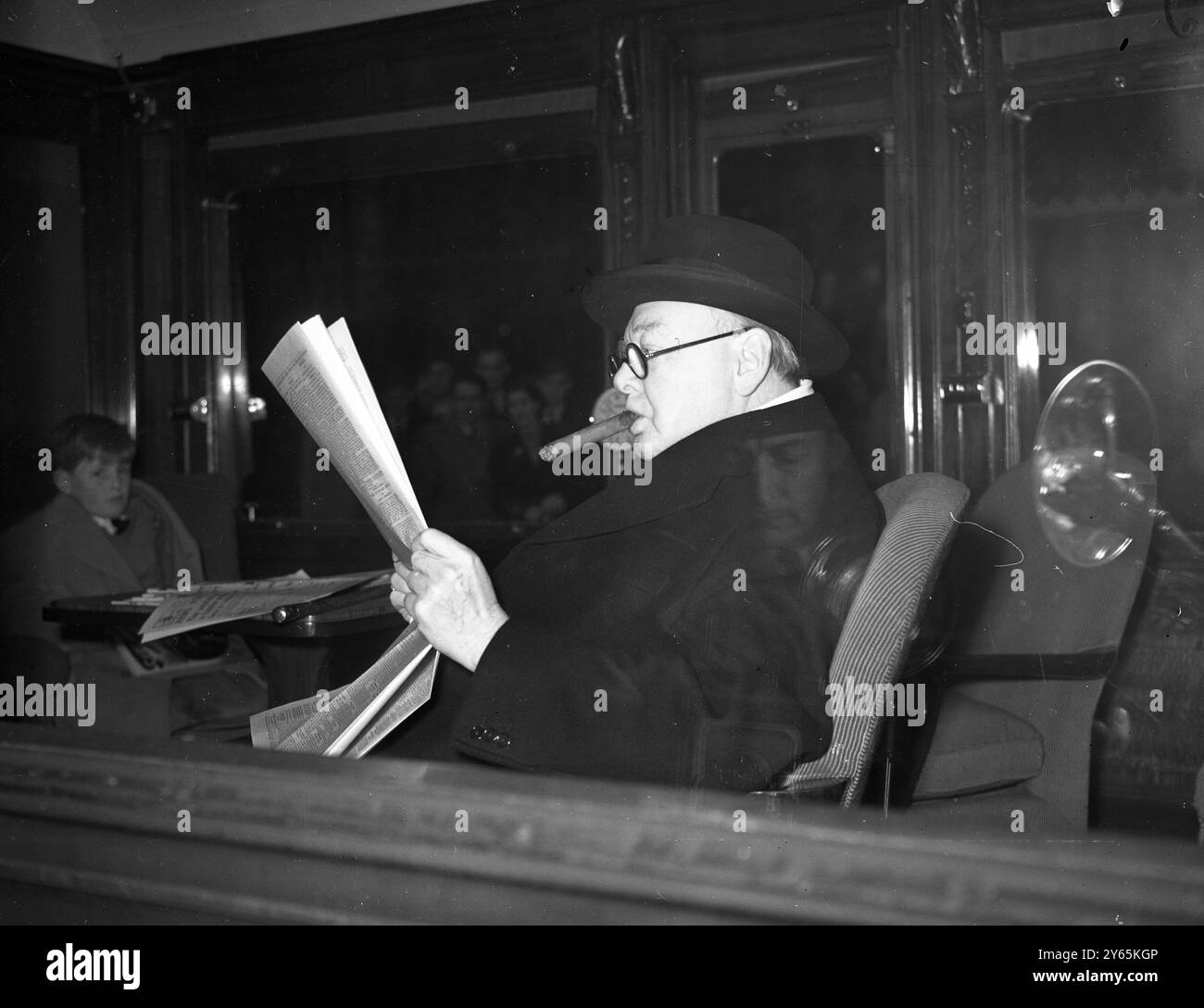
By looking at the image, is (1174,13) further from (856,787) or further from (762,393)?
(856,787)

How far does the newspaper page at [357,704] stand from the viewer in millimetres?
849

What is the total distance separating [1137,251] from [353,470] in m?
0.91

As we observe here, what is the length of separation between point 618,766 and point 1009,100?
1.40 m

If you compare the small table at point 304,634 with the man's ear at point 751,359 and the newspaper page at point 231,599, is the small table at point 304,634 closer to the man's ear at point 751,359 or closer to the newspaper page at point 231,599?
the newspaper page at point 231,599

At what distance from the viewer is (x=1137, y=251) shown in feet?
3.99

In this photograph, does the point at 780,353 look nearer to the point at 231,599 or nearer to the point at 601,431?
the point at 601,431

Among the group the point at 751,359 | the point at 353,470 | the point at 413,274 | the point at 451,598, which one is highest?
the point at 413,274

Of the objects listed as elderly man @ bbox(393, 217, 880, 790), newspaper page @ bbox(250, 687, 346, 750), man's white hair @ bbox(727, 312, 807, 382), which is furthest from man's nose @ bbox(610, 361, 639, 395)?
newspaper page @ bbox(250, 687, 346, 750)

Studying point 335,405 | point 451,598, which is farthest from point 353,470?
point 451,598

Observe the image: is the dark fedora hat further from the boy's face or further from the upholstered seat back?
the boy's face

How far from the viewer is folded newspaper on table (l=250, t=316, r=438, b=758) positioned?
761 millimetres

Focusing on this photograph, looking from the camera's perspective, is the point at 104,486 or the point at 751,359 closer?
the point at 751,359

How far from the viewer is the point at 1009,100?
1.77 m
